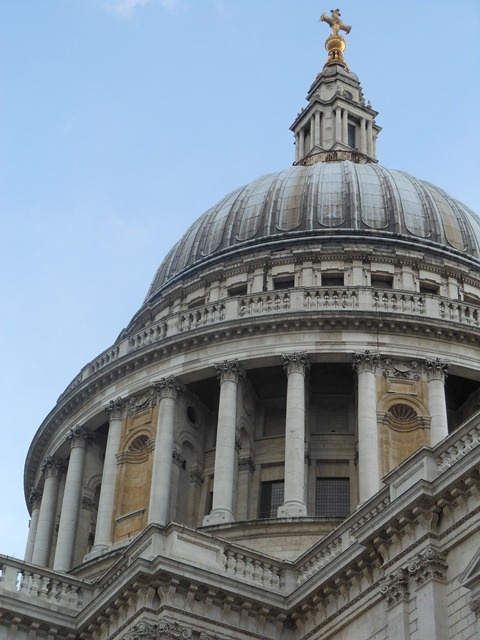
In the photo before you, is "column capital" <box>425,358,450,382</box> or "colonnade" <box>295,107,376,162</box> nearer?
"column capital" <box>425,358,450,382</box>

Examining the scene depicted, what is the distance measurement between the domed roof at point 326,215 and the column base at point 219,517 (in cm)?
1338

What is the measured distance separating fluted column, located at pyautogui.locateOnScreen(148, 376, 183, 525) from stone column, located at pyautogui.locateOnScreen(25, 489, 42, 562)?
790 centimetres

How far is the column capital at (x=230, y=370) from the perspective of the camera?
137 ft

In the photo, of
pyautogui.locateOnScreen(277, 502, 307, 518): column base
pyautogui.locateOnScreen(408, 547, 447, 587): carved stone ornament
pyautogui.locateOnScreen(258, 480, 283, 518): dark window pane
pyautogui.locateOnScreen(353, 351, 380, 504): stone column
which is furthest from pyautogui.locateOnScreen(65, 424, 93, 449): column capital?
pyautogui.locateOnScreen(408, 547, 447, 587): carved stone ornament

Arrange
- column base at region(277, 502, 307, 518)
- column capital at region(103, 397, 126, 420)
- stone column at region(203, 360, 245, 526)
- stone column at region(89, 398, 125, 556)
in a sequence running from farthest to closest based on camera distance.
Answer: column capital at region(103, 397, 126, 420), stone column at region(89, 398, 125, 556), stone column at region(203, 360, 245, 526), column base at region(277, 502, 307, 518)

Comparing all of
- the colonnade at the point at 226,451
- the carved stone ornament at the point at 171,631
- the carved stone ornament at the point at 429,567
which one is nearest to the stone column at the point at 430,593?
the carved stone ornament at the point at 429,567

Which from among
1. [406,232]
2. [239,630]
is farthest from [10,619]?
[406,232]

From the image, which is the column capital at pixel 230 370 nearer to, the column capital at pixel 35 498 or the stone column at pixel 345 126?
the column capital at pixel 35 498

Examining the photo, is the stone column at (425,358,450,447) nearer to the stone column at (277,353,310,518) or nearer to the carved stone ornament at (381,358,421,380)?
the carved stone ornament at (381,358,421,380)

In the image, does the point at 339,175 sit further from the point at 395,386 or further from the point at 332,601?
the point at 332,601

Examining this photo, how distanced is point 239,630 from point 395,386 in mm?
15537

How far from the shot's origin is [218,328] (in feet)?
139

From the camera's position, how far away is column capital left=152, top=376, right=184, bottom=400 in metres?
42.6

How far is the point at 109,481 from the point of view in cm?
4219
